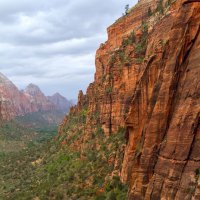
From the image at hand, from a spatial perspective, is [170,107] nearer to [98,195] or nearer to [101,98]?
[98,195]

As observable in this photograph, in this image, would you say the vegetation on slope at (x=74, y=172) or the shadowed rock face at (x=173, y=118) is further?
the vegetation on slope at (x=74, y=172)

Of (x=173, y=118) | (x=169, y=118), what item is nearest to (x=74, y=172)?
(x=169, y=118)

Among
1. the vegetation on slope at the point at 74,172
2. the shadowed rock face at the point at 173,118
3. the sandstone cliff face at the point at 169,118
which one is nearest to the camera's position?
the shadowed rock face at the point at 173,118

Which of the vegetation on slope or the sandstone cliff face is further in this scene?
the vegetation on slope

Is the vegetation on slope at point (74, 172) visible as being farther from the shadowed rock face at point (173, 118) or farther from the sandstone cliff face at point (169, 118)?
the shadowed rock face at point (173, 118)

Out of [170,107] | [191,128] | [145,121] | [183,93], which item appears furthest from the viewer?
[145,121]

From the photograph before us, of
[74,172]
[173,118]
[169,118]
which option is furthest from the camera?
[74,172]

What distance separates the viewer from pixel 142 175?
159 feet

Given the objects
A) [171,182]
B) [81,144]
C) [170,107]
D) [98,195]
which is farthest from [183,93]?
[81,144]

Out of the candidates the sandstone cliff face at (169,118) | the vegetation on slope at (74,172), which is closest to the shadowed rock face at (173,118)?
the sandstone cliff face at (169,118)

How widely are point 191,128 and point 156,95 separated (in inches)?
366

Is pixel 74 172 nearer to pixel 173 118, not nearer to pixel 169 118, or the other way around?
pixel 169 118

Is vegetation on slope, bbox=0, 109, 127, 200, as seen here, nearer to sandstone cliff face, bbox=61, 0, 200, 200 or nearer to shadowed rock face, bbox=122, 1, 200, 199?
sandstone cliff face, bbox=61, 0, 200, 200

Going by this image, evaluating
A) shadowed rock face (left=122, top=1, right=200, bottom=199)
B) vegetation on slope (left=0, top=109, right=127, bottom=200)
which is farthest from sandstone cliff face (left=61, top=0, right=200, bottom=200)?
vegetation on slope (left=0, top=109, right=127, bottom=200)
